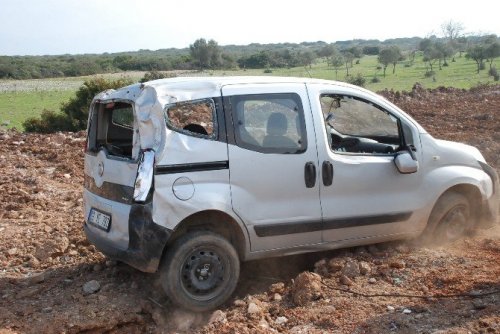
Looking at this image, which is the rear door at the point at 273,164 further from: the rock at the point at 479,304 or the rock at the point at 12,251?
the rock at the point at 12,251

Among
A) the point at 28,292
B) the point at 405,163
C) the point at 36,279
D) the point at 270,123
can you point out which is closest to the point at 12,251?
the point at 36,279

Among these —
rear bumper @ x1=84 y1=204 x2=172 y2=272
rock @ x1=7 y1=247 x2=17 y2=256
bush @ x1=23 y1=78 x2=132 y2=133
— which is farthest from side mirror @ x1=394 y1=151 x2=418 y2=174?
bush @ x1=23 y1=78 x2=132 y2=133

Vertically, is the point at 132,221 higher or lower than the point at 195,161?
lower

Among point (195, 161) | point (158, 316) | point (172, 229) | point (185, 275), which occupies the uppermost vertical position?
point (195, 161)

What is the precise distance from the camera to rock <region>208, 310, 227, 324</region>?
4730 millimetres

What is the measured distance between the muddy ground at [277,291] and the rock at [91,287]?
0.01 meters

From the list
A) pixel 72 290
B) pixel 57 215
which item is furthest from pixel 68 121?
pixel 72 290

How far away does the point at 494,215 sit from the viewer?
629 cm

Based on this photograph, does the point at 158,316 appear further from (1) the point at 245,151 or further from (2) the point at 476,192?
(2) the point at 476,192

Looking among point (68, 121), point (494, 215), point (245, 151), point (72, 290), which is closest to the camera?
point (245, 151)

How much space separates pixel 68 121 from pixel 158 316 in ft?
58.8

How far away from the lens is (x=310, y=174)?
5.15m

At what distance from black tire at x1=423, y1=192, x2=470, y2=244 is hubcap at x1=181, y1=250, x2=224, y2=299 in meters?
2.45

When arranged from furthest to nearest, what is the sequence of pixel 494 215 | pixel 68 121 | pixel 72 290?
1. pixel 68 121
2. pixel 494 215
3. pixel 72 290
